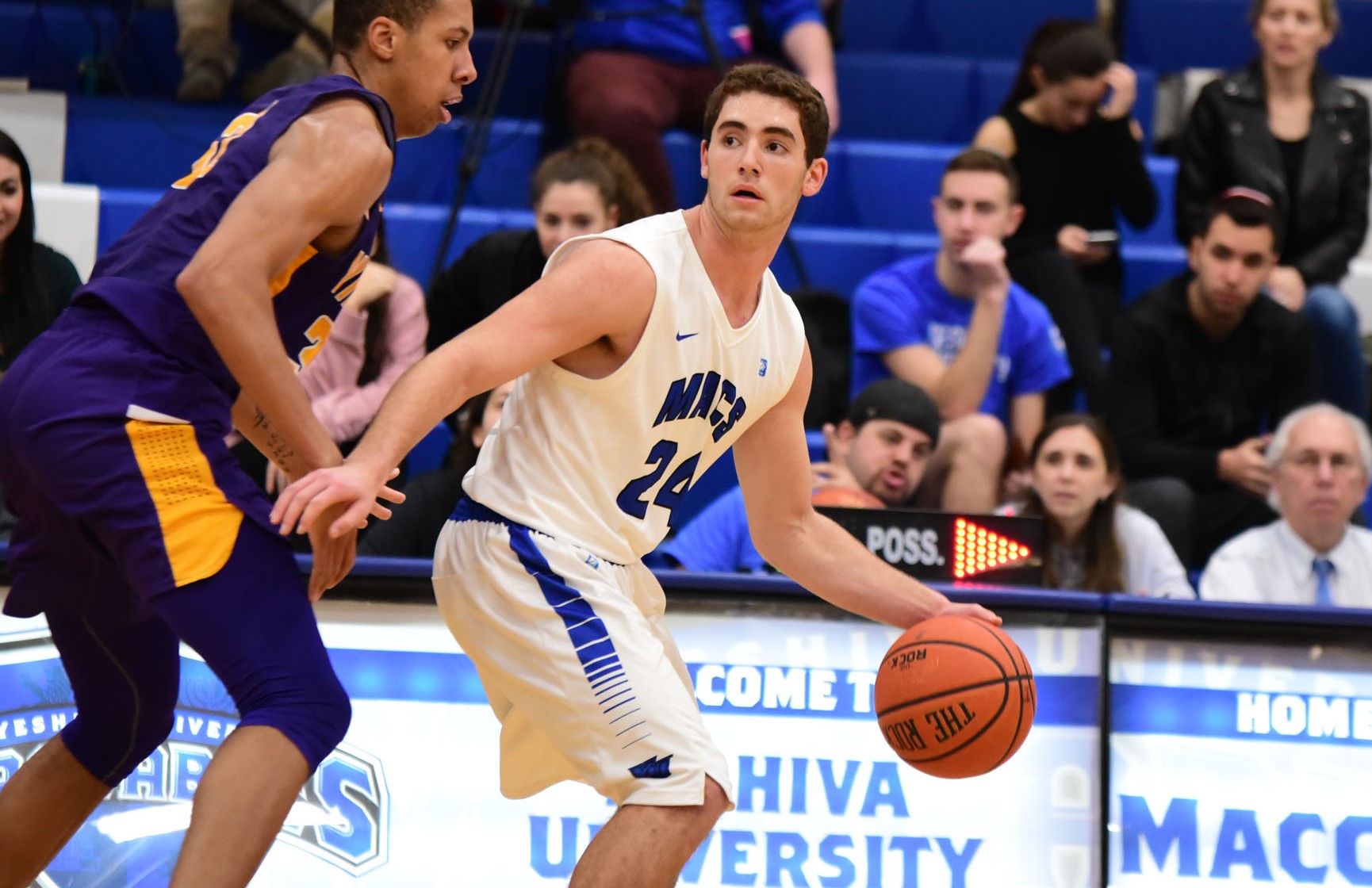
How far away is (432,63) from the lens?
126 inches

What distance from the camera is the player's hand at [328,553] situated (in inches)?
116

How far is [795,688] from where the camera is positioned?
14.0 feet

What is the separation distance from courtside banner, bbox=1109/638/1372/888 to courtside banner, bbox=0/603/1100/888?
0.34 feet

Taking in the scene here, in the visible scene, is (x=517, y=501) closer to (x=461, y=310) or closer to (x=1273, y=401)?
(x=461, y=310)

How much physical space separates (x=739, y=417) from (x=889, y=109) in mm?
5212

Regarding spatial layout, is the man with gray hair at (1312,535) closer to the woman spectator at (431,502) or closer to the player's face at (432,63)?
the woman spectator at (431,502)

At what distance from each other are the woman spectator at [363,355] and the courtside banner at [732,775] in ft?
5.34

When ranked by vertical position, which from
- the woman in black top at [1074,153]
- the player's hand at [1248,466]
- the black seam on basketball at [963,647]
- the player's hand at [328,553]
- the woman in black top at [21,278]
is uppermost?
the woman in black top at [1074,153]

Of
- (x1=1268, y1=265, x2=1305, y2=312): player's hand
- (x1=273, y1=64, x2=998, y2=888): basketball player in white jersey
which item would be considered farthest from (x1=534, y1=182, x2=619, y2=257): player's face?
(x1=1268, y1=265, x2=1305, y2=312): player's hand

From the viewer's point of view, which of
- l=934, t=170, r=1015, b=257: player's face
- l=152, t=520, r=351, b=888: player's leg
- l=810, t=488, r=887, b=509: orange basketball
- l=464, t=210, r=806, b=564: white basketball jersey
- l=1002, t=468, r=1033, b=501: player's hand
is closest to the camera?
l=152, t=520, r=351, b=888: player's leg

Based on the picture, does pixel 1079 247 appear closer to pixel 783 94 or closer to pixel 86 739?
pixel 783 94

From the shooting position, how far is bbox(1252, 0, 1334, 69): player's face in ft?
22.5

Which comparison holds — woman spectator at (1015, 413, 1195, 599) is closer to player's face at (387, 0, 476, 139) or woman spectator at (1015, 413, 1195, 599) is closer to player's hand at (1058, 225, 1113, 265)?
player's hand at (1058, 225, 1113, 265)

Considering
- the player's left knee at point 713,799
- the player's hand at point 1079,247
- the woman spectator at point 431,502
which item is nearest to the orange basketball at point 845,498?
the woman spectator at point 431,502
